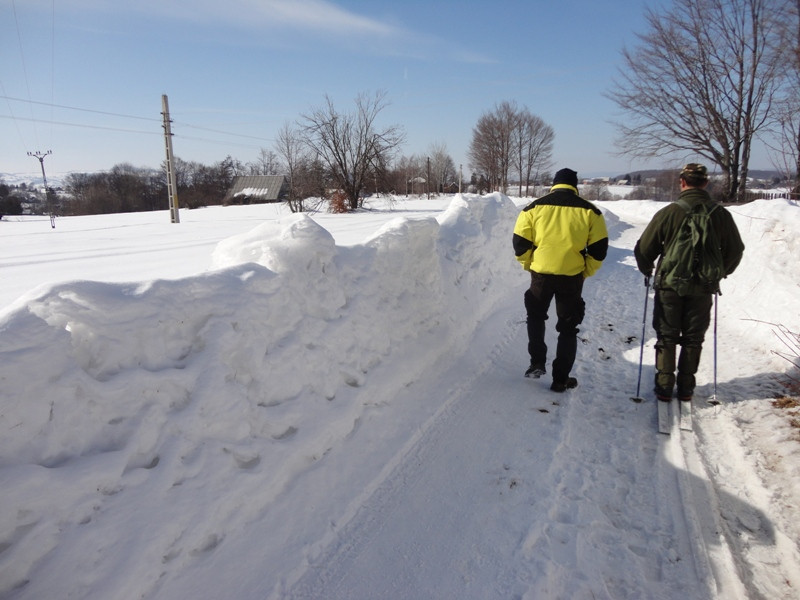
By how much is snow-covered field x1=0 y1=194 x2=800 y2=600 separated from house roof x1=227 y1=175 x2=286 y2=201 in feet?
171

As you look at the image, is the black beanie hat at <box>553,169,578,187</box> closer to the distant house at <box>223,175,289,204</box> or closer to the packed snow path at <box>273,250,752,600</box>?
the packed snow path at <box>273,250,752,600</box>

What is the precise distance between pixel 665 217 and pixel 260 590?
4.26 meters

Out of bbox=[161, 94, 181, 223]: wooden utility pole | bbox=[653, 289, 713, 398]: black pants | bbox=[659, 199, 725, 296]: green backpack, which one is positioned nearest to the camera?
bbox=[659, 199, 725, 296]: green backpack

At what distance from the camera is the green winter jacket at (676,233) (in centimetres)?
395

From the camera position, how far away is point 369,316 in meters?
4.23

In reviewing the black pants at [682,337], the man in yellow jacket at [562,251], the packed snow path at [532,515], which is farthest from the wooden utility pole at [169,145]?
the black pants at [682,337]

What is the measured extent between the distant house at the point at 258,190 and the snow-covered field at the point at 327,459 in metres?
51.8

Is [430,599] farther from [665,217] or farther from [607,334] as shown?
[607,334]

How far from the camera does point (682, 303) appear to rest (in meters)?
4.16

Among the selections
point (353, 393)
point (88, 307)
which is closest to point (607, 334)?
point (353, 393)

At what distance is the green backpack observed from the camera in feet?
12.9

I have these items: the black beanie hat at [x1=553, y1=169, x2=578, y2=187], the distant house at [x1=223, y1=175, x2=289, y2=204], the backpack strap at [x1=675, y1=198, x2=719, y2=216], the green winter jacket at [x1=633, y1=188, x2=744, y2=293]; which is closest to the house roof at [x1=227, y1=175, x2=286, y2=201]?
the distant house at [x1=223, y1=175, x2=289, y2=204]

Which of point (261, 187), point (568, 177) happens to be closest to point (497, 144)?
point (261, 187)

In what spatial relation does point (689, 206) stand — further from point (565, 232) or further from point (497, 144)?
point (497, 144)
